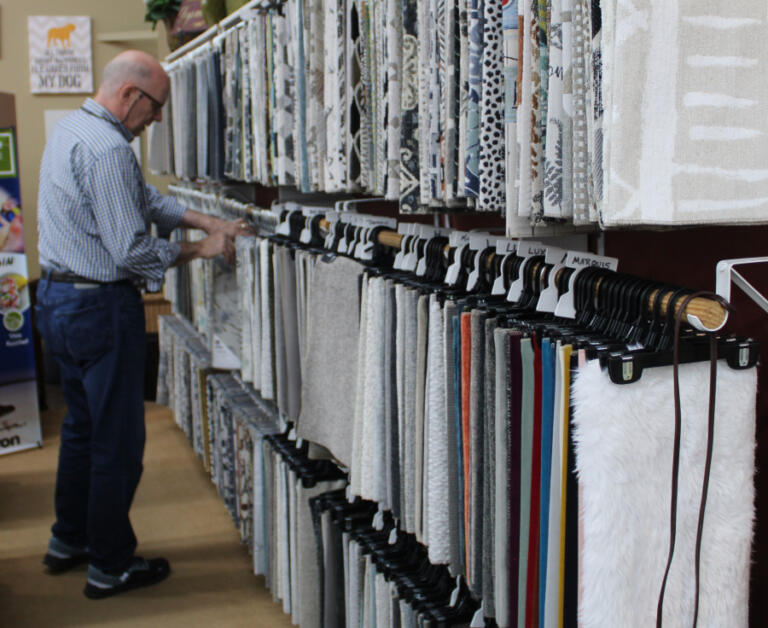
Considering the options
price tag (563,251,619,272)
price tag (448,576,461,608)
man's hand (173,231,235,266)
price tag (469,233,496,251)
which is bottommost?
price tag (448,576,461,608)

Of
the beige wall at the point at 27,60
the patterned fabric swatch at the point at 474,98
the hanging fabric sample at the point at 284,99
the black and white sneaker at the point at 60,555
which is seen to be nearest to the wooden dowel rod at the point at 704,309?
the patterned fabric swatch at the point at 474,98

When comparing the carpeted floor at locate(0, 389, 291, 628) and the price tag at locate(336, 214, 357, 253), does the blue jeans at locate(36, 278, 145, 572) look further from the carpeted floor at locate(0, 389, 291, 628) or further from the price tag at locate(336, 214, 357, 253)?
the price tag at locate(336, 214, 357, 253)

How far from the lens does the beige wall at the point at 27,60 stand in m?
6.34

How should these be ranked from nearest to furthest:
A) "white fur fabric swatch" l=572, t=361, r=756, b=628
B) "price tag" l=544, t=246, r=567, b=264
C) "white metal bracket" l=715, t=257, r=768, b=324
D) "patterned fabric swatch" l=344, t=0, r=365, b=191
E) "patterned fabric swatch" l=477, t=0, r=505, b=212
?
"white fur fabric swatch" l=572, t=361, r=756, b=628 → "white metal bracket" l=715, t=257, r=768, b=324 → "patterned fabric swatch" l=477, t=0, r=505, b=212 → "price tag" l=544, t=246, r=567, b=264 → "patterned fabric swatch" l=344, t=0, r=365, b=191

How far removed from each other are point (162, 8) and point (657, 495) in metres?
4.31

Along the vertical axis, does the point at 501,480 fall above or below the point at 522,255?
below

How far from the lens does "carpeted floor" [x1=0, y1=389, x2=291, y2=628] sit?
296cm

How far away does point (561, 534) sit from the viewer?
47.3 inches

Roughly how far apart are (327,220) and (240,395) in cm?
141

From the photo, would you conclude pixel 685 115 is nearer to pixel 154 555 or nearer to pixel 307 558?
pixel 307 558

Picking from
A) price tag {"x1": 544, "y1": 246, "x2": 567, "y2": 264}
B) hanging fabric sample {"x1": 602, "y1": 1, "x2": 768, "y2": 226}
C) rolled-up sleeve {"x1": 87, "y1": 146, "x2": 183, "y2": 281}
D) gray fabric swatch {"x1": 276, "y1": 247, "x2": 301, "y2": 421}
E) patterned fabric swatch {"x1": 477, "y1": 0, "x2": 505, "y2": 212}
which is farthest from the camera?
rolled-up sleeve {"x1": 87, "y1": 146, "x2": 183, "y2": 281}

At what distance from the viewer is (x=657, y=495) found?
110cm

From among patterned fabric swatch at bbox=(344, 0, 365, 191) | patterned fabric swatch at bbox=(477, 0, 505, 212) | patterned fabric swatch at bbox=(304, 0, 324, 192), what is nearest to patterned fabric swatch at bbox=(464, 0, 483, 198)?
patterned fabric swatch at bbox=(477, 0, 505, 212)

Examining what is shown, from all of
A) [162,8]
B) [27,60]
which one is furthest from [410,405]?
[27,60]
